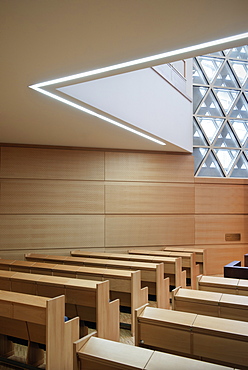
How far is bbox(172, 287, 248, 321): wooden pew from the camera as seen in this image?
3.27 metres

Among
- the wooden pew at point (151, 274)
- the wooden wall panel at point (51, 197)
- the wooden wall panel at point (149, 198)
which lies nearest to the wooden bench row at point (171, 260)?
the wooden pew at point (151, 274)

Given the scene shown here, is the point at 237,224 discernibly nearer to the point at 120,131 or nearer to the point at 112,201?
the point at 112,201

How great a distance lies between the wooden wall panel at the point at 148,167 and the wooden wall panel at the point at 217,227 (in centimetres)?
93

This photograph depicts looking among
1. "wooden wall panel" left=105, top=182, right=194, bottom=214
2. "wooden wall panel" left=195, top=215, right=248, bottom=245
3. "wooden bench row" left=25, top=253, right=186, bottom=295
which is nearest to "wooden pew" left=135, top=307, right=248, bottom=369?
"wooden bench row" left=25, top=253, right=186, bottom=295

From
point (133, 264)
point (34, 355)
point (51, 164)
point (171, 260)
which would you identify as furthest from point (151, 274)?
point (51, 164)

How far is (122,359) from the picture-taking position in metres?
2.20

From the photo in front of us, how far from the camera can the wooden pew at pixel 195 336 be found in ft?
8.16

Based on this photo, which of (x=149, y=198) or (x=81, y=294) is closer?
(x=81, y=294)

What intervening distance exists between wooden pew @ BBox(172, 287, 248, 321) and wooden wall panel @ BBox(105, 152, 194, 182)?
3692 millimetres

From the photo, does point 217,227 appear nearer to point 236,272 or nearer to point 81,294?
point 236,272

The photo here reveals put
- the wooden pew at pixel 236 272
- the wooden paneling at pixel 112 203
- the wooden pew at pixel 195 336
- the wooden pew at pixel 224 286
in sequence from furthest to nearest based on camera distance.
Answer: the wooden paneling at pixel 112 203 < the wooden pew at pixel 236 272 < the wooden pew at pixel 224 286 < the wooden pew at pixel 195 336

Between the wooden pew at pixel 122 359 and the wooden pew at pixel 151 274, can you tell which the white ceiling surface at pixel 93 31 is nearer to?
the wooden pew at pixel 122 359

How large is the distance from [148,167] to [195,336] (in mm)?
4790

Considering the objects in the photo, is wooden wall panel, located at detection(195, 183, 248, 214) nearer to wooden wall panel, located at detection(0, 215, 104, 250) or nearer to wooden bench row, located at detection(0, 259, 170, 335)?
wooden wall panel, located at detection(0, 215, 104, 250)
